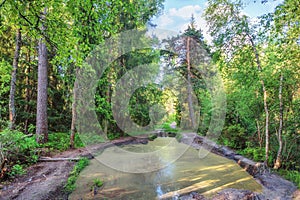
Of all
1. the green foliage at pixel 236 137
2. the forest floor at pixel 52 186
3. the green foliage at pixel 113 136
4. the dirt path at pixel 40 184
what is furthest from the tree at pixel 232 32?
the green foliage at pixel 113 136

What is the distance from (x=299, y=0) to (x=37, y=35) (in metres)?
4.55

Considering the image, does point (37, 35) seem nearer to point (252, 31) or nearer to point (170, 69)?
point (252, 31)

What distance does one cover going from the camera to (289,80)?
4.19 metres

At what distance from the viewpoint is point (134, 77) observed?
39.0ft

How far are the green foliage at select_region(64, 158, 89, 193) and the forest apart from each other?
1.11 meters

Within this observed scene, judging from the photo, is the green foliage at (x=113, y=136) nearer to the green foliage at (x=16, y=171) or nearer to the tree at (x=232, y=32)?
the green foliage at (x=16, y=171)

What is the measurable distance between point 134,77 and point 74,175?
331 inches

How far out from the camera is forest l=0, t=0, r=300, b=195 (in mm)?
3115

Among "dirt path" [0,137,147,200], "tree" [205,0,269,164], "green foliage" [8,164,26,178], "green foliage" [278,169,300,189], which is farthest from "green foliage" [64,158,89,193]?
"tree" [205,0,269,164]

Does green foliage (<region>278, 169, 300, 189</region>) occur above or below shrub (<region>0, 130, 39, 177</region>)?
below

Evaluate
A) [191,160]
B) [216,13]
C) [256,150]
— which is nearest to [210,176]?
[191,160]

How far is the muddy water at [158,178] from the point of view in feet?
11.7

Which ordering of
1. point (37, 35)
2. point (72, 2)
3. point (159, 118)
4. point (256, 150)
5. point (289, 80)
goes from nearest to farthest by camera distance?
point (72, 2), point (37, 35), point (289, 80), point (256, 150), point (159, 118)

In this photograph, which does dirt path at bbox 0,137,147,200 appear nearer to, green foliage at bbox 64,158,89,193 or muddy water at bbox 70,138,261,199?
green foliage at bbox 64,158,89,193
